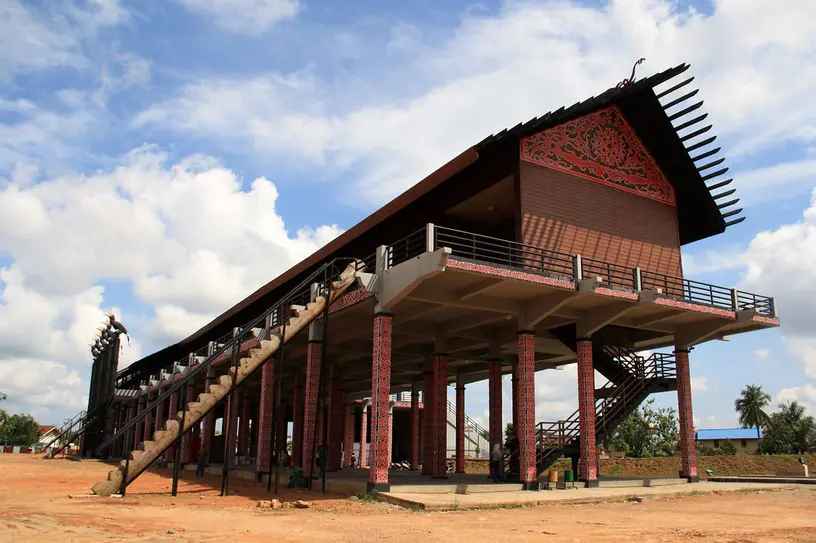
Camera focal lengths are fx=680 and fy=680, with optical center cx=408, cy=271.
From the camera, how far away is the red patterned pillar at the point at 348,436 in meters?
48.9

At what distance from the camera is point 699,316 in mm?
24844

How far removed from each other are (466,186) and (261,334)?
11132mm

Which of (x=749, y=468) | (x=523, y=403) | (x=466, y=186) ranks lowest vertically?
(x=749, y=468)

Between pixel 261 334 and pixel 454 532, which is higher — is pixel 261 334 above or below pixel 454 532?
above

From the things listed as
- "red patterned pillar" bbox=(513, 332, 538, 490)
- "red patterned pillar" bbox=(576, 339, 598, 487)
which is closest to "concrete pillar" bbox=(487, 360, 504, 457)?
"red patterned pillar" bbox=(576, 339, 598, 487)

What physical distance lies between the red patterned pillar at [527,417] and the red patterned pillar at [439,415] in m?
5.39

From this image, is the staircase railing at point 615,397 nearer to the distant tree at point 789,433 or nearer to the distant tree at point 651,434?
the distant tree at point 651,434

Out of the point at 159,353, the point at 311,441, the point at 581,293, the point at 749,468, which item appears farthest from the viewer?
the point at 159,353

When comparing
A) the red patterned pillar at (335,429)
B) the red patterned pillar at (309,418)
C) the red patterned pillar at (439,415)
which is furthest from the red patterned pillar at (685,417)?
the red patterned pillar at (335,429)

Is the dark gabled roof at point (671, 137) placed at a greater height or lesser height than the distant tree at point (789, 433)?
greater

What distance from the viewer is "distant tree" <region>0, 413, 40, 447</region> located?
348 ft

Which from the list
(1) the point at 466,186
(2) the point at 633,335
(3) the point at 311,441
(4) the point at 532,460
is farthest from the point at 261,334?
(2) the point at 633,335

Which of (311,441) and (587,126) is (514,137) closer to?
(587,126)

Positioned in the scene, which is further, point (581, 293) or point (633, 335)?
point (633, 335)
